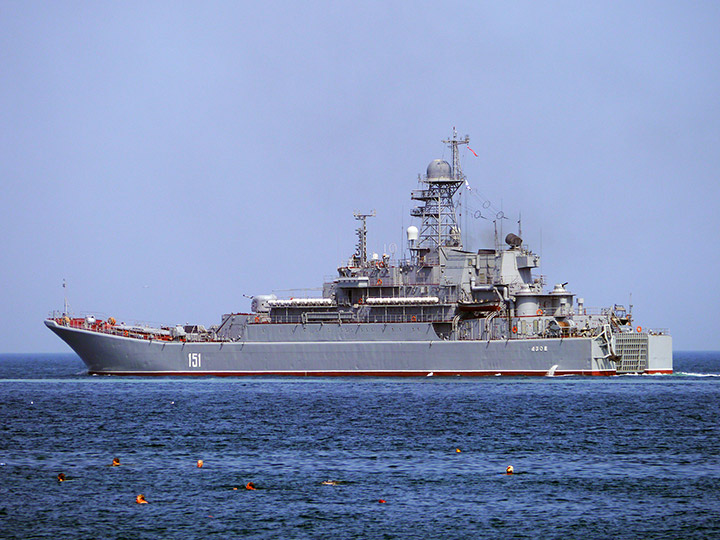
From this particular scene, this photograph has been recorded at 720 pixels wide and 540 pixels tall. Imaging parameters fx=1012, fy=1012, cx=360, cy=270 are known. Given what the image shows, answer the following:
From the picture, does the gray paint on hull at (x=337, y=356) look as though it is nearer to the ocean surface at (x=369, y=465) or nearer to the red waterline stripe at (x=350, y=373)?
the red waterline stripe at (x=350, y=373)

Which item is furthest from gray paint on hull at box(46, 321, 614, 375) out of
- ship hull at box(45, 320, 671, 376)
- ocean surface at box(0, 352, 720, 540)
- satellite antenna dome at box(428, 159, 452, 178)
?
satellite antenna dome at box(428, 159, 452, 178)

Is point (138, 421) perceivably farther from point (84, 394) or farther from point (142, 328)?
point (142, 328)

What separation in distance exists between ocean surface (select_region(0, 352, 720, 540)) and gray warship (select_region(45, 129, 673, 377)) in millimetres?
8290

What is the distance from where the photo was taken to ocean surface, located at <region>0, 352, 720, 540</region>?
24.1 meters

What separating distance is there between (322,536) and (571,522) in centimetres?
595

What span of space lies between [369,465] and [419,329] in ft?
110

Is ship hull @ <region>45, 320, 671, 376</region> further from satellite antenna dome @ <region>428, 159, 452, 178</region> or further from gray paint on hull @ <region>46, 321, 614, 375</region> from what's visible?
satellite antenna dome @ <region>428, 159, 452, 178</region>

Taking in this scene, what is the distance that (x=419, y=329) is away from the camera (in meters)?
64.9

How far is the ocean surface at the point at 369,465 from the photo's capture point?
24094mm

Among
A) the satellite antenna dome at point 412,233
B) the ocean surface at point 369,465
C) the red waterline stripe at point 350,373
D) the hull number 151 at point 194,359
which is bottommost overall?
the ocean surface at point 369,465

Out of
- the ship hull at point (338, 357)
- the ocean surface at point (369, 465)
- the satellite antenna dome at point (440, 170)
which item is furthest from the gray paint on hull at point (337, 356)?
the satellite antenna dome at point (440, 170)

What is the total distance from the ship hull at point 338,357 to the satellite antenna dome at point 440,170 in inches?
501

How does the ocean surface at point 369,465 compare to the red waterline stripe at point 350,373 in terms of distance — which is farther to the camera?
the red waterline stripe at point 350,373

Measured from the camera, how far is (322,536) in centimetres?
2303
